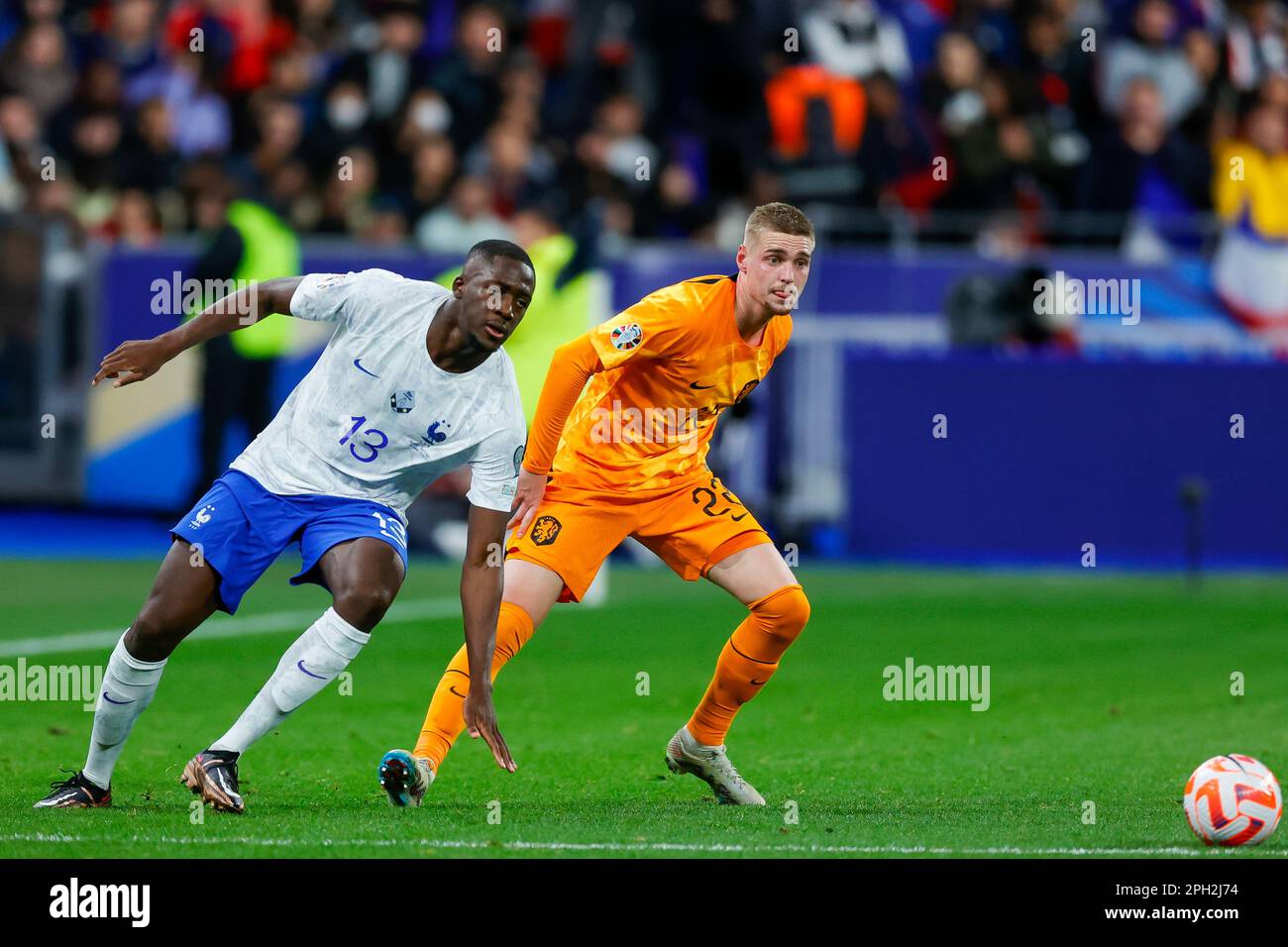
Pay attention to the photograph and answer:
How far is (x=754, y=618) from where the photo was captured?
26.7ft

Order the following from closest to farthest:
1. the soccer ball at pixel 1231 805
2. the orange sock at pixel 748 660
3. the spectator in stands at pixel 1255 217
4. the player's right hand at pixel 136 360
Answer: the soccer ball at pixel 1231 805, the player's right hand at pixel 136 360, the orange sock at pixel 748 660, the spectator in stands at pixel 1255 217

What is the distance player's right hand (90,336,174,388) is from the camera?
6977 mm

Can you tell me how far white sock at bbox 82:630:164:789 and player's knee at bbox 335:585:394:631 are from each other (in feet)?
2.11

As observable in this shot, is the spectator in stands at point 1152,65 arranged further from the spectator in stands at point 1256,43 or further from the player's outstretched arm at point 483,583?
the player's outstretched arm at point 483,583

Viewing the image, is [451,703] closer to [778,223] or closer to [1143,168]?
[778,223]

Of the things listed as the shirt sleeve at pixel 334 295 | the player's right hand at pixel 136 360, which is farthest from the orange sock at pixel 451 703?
the player's right hand at pixel 136 360

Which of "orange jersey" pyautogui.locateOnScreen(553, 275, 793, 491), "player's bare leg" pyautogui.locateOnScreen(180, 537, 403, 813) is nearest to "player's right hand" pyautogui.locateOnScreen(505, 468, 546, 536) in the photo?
"orange jersey" pyautogui.locateOnScreen(553, 275, 793, 491)

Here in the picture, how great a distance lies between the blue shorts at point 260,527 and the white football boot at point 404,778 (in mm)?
665

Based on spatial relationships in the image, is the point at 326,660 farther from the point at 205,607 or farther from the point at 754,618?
the point at 754,618

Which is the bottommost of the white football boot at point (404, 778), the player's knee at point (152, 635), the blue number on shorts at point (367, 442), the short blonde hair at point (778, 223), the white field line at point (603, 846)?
the white field line at point (603, 846)

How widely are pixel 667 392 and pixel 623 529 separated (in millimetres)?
551

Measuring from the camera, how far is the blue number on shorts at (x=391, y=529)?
7.32 meters
